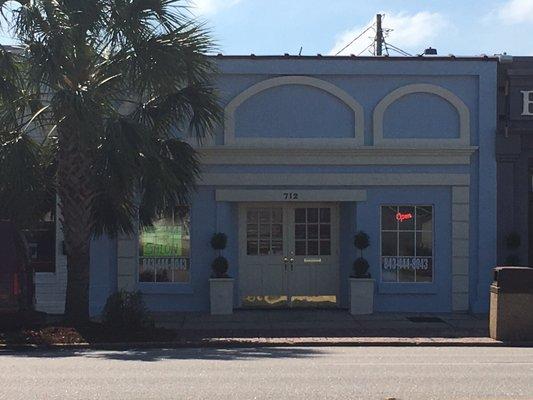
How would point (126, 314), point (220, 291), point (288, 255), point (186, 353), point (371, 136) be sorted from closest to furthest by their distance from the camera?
point (186, 353) → point (126, 314) → point (220, 291) → point (371, 136) → point (288, 255)

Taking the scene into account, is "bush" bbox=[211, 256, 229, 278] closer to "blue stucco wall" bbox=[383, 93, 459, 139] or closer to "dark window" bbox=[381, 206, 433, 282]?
"dark window" bbox=[381, 206, 433, 282]

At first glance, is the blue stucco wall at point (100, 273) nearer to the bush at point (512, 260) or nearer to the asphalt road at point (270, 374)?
the asphalt road at point (270, 374)

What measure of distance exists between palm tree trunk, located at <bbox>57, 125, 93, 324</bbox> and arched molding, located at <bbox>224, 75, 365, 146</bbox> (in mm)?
3982

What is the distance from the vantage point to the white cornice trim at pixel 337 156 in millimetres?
17703

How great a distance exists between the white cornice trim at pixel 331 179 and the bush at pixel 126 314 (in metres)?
3.85

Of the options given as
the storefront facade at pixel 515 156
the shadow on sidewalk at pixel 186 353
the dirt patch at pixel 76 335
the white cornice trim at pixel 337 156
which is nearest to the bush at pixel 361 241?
the white cornice trim at pixel 337 156

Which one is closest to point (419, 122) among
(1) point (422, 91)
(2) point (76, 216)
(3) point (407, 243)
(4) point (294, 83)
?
(1) point (422, 91)

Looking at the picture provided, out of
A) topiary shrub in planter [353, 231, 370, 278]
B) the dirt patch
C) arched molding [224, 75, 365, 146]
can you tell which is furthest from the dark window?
the dirt patch

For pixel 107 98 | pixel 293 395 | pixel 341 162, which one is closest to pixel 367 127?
pixel 341 162

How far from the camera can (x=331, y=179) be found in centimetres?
1783

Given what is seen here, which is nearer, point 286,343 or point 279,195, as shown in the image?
point 286,343

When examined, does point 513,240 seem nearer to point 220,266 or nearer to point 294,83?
point 294,83

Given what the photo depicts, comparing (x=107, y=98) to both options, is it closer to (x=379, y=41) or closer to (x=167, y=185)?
(x=167, y=185)

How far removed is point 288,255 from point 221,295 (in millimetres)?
1810
